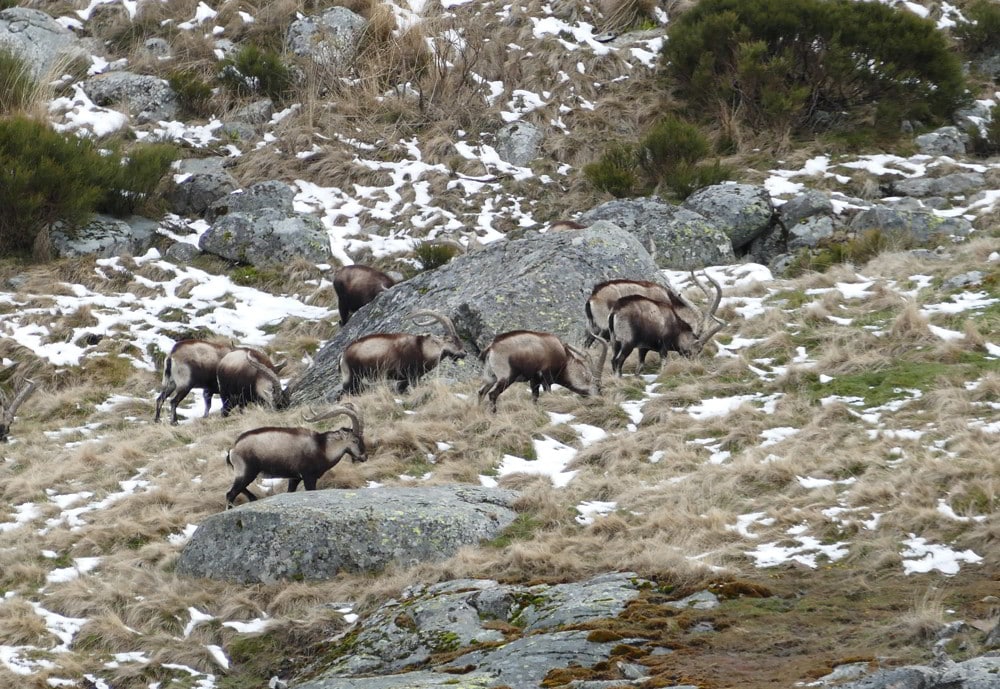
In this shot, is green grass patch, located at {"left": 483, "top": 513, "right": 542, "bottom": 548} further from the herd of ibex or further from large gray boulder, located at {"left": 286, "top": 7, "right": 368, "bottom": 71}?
large gray boulder, located at {"left": 286, "top": 7, "right": 368, "bottom": 71}

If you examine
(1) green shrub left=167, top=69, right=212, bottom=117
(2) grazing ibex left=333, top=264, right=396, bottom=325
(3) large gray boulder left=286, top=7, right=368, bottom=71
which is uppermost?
(3) large gray boulder left=286, top=7, right=368, bottom=71

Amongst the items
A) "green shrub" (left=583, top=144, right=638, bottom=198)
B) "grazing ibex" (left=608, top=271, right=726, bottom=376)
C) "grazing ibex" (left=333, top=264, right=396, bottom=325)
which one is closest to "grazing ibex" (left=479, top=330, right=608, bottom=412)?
"grazing ibex" (left=608, top=271, right=726, bottom=376)

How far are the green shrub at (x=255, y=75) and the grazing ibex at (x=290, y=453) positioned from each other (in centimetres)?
1610

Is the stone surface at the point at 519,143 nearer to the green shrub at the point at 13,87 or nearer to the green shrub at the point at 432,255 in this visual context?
the green shrub at the point at 432,255

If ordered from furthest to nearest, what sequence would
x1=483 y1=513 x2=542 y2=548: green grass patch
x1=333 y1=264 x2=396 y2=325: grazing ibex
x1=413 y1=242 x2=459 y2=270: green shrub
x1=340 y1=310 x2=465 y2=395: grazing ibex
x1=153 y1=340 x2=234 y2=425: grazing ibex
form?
1. x1=413 y1=242 x2=459 y2=270: green shrub
2. x1=333 y1=264 x2=396 y2=325: grazing ibex
3. x1=153 y1=340 x2=234 y2=425: grazing ibex
4. x1=340 y1=310 x2=465 y2=395: grazing ibex
5. x1=483 y1=513 x2=542 y2=548: green grass patch

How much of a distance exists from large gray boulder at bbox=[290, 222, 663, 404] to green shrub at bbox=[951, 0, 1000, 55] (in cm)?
1344

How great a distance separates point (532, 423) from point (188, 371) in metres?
5.30

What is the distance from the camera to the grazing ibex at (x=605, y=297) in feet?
49.1

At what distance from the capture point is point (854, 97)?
80.4 feet

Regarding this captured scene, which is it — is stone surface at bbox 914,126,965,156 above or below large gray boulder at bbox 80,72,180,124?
above

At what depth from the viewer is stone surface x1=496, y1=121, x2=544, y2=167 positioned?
2438cm

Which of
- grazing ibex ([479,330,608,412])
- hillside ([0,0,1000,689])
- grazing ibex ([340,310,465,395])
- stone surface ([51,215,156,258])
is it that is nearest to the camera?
hillside ([0,0,1000,689])

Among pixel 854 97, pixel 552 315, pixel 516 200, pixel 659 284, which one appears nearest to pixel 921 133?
pixel 854 97

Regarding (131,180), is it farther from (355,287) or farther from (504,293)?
(504,293)
